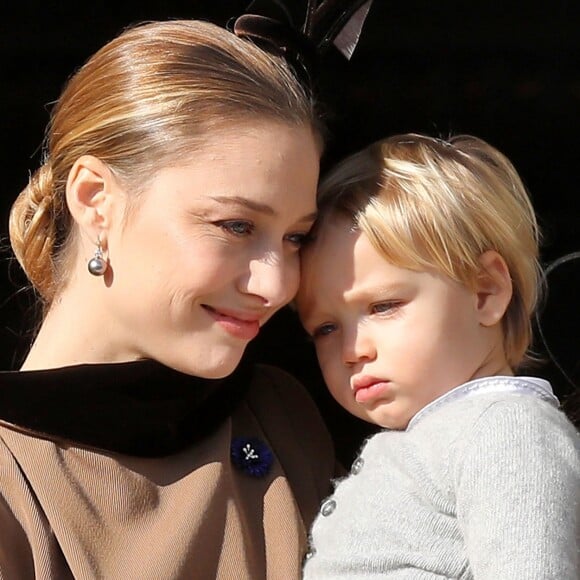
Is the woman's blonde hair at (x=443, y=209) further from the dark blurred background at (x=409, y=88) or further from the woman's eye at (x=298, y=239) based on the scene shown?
the dark blurred background at (x=409, y=88)

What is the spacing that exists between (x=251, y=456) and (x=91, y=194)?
1.34 feet

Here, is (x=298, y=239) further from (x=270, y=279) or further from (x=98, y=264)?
(x=98, y=264)

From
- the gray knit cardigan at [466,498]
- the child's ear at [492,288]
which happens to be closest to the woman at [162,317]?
the gray knit cardigan at [466,498]

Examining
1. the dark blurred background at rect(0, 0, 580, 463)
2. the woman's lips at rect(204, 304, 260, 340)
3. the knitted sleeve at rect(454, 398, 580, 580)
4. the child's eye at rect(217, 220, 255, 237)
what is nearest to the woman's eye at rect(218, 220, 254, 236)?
the child's eye at rect(217, 220, 255, 237)

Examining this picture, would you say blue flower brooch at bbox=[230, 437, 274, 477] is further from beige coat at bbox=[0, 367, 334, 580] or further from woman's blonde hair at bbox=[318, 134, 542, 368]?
woman's blonde hair at bbox=[318, 134, 542, 368]

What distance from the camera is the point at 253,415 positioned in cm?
188

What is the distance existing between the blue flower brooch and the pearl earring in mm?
302

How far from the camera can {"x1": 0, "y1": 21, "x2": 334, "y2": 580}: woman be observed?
5.24ft

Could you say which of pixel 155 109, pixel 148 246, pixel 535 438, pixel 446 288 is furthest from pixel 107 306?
pixel 535 438

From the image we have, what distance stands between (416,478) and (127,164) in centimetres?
53

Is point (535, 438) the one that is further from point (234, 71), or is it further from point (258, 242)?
point (234, 71)

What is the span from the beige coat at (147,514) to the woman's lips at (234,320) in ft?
0.59

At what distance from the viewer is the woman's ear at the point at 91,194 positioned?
1.69 meters

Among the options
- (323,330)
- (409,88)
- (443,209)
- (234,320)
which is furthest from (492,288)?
(409,88)
